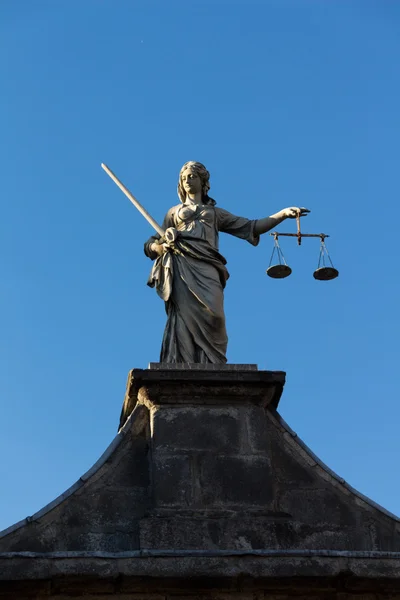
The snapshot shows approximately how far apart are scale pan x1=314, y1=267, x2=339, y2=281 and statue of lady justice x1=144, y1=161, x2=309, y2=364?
3.54 ft

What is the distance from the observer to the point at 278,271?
1429cm

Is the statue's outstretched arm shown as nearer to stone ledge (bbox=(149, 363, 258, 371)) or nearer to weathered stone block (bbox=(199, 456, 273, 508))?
stone ledge (bbox=(149, 363, 258, 371))

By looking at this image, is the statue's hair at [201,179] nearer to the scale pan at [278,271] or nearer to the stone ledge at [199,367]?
the scale pan at [278,271]

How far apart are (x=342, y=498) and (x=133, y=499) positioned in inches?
80.1

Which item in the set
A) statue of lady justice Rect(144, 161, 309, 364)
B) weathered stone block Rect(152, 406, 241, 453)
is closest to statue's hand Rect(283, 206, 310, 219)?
statue of lady justice Rect(144, 161, 309, 364)

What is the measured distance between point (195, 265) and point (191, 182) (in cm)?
122

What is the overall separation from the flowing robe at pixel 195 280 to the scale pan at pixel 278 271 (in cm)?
84

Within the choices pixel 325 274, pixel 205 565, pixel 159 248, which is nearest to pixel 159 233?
pixel 159 248

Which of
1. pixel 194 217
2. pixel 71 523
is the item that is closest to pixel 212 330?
pixel 194 217

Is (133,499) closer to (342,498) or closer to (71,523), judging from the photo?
(71,523)

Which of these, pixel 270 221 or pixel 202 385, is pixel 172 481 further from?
pixel 270 221

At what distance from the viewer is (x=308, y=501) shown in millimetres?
11438

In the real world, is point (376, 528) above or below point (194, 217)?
below

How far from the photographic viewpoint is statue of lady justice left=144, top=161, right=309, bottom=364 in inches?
487
